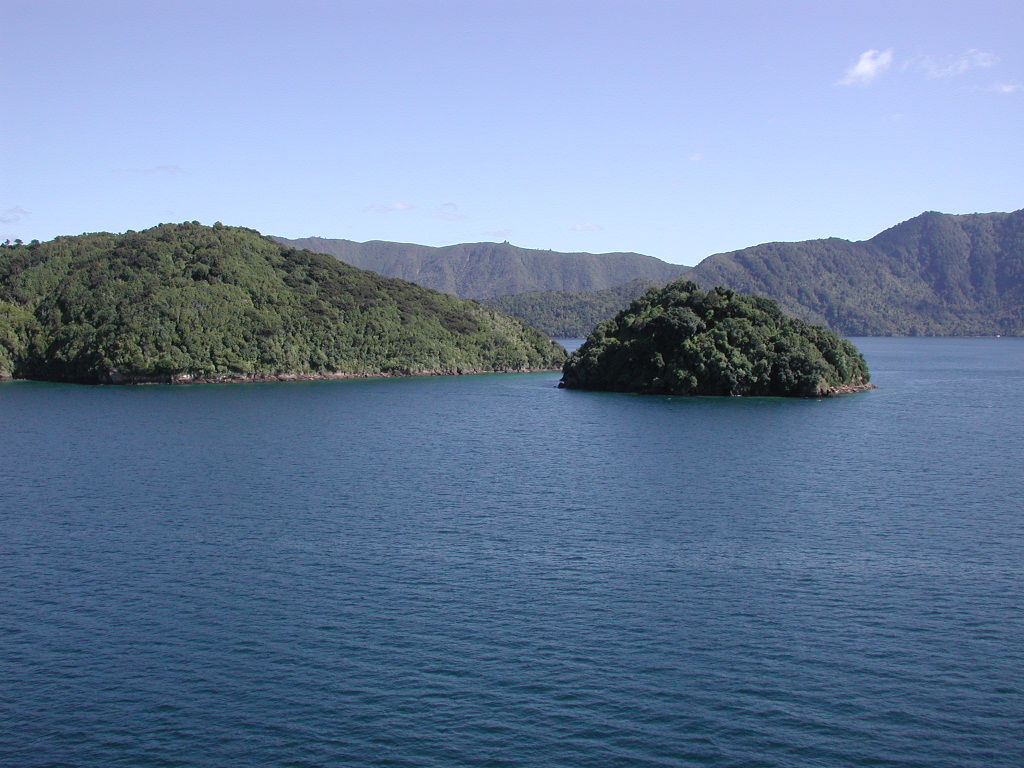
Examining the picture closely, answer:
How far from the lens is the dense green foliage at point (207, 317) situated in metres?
152

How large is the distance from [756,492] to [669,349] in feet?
237

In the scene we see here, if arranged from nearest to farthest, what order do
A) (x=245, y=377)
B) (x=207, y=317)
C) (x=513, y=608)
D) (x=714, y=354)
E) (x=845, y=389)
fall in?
(x=513, y=608), (x=714, y=354), (x=845, y=389), (x=245, y=377), (x=207, y=317)

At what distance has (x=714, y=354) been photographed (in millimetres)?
→ 119062

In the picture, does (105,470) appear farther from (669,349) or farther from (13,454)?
(669,349)

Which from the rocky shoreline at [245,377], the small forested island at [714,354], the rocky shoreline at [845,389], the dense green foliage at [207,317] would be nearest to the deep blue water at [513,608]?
the small forested island at [714,354]

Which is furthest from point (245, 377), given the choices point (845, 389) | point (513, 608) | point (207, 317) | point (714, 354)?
point (513, 608)

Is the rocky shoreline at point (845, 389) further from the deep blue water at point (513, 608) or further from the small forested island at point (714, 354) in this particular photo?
the deep blue water at point (513, 608)

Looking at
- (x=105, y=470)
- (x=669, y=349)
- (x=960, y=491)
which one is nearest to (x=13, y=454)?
(x=105, y=470)

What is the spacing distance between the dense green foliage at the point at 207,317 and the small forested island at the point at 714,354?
167 feet

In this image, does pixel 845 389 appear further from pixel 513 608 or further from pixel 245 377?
pixel 513 608

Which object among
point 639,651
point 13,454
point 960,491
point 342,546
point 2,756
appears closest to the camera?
point 2,756

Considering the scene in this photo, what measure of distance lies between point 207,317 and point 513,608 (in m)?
137

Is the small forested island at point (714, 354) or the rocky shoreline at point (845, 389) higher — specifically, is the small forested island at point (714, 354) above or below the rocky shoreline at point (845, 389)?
above

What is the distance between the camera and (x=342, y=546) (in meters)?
42.8
